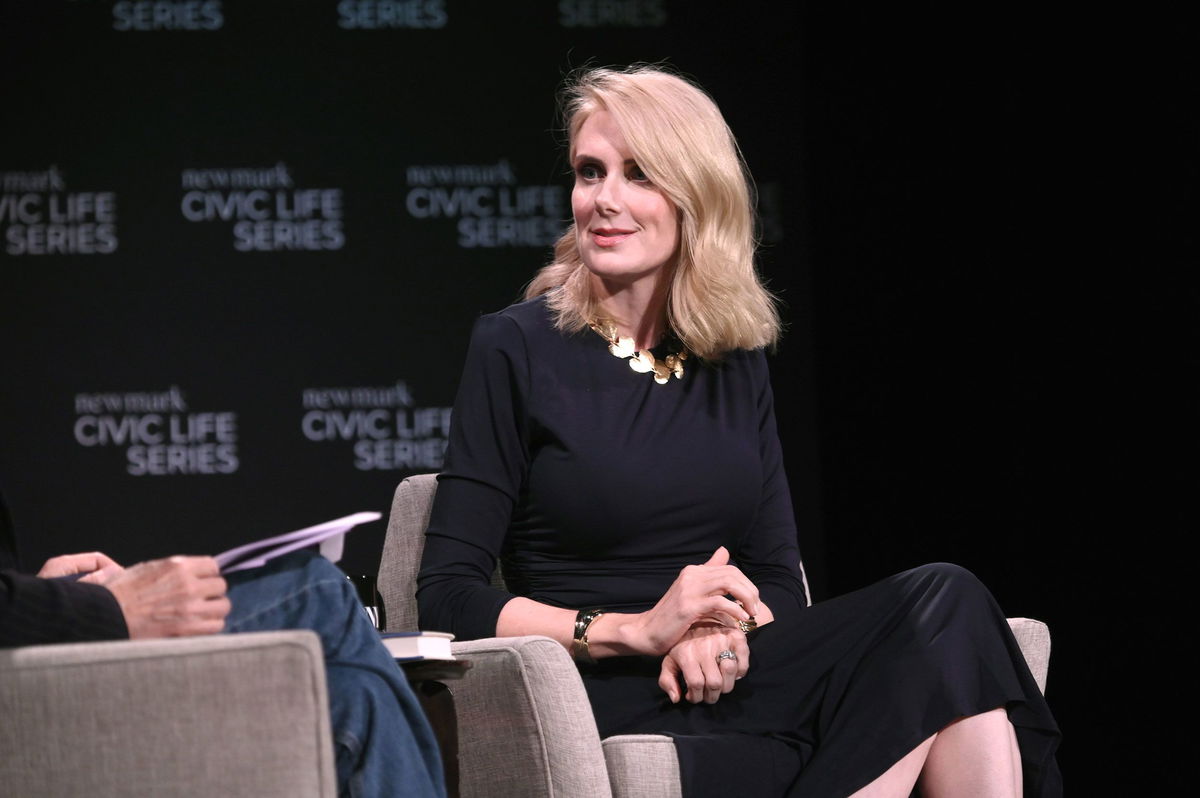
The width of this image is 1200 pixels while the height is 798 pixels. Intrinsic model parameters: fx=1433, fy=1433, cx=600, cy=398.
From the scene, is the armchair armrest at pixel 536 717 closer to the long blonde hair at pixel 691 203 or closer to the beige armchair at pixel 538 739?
the beige armchair at pixel 538 739

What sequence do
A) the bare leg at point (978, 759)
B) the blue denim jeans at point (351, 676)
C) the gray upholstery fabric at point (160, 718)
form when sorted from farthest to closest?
the bare leg at point (978, 759) < the blue denim jeans at point (351, 676) < the gray upholstery fabric at point (160, 718)

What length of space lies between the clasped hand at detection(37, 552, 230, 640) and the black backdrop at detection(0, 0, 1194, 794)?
2932mm

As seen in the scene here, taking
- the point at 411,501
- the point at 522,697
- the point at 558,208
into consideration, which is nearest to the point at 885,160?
the point at 558,208

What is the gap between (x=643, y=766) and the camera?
1775 millimetres

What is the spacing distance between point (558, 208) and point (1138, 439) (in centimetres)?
193

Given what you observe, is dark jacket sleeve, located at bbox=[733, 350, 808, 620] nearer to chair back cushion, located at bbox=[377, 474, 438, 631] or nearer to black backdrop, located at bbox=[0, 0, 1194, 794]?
chair back cushion, located at bbox=[377, 474, 438, 631]

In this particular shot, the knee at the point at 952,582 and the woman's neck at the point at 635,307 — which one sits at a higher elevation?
the woman's neck at the point at 635,307

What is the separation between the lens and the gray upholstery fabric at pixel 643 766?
1768 mm

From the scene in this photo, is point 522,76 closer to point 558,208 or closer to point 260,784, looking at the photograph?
point 558,208

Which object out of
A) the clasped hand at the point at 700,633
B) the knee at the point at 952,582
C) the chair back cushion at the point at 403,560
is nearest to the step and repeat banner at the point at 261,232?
the chair back cushion at the point at 403,560

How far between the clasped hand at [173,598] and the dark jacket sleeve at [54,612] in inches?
0.5

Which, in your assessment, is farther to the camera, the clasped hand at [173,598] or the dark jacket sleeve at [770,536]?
the dark jacket sleeve at [770,536]

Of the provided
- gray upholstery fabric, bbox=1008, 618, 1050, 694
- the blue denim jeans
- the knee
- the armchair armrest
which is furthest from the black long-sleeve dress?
the blue denim jeans

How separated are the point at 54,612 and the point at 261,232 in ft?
10.3
